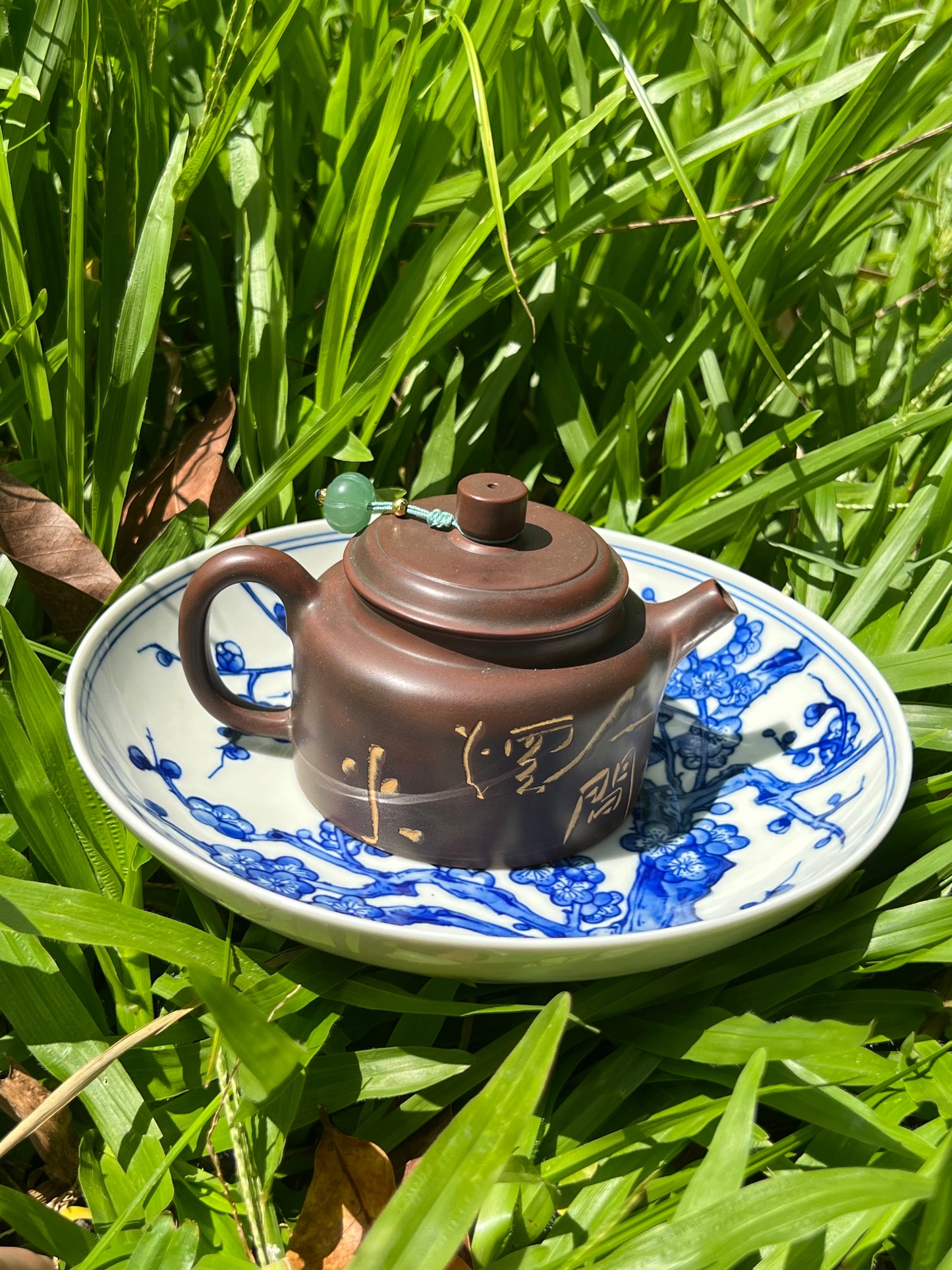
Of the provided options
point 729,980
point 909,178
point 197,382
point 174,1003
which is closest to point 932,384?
point 909,178

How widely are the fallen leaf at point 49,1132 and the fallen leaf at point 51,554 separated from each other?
0.49 meters

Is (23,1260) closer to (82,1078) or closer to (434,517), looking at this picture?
(82,1078)

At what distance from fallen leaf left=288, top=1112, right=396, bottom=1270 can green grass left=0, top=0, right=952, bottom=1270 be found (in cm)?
2

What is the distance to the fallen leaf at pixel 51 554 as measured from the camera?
3.78 ft

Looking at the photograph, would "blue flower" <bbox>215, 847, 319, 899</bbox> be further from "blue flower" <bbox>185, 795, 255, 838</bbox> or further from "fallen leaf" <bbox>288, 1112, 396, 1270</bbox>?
"fallen leaf" <bbox>288, 1112, 396, 1270</bbox>

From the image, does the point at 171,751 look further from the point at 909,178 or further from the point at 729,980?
the point at 909,178

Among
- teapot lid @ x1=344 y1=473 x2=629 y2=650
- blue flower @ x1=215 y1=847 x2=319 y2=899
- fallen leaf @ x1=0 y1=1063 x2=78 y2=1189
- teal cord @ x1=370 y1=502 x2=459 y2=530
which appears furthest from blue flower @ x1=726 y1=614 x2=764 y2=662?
fallen leaf @ x1=0 y1=1063 x2=78 y2=1189

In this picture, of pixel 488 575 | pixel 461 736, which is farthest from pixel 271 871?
pixel 488 575

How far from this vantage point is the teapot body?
89 cm

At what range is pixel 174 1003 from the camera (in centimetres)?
93

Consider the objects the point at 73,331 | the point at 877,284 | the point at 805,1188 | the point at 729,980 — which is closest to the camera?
the point at 805,1188

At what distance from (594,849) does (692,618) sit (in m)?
0.23

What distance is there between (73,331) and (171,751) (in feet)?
1.43

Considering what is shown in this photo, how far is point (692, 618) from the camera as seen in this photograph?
98cm
